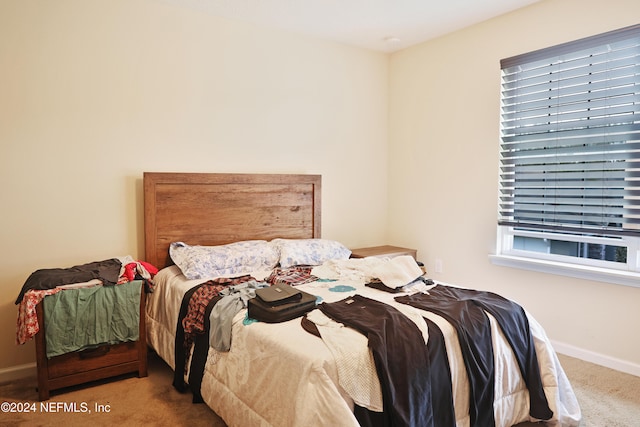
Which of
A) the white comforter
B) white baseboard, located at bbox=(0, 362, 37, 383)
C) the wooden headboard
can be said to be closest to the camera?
the white comforter

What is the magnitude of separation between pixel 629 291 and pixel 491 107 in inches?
66.2

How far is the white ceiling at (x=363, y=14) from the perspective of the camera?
3.14 metres

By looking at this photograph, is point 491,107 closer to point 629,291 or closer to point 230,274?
point 629,291

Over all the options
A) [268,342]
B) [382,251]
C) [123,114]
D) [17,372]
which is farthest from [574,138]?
[17,372]

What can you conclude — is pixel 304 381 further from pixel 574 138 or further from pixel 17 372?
pixel 574 138

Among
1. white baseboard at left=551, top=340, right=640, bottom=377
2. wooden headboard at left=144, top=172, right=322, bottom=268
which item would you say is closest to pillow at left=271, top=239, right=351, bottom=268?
wooden headboard at left=144, top=172, right=322, bottom=268

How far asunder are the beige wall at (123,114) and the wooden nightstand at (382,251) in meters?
0.41

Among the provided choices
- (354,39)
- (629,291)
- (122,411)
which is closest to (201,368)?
(122,411)

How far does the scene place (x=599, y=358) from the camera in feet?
Answer: 9.74

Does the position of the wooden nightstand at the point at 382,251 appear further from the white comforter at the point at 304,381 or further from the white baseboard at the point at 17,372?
the white baseboard at the point at 17,372

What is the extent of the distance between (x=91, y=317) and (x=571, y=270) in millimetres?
3198

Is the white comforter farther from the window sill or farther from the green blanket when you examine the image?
the window sill

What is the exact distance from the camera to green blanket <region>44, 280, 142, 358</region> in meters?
2.41

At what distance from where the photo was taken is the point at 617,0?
278 cm
